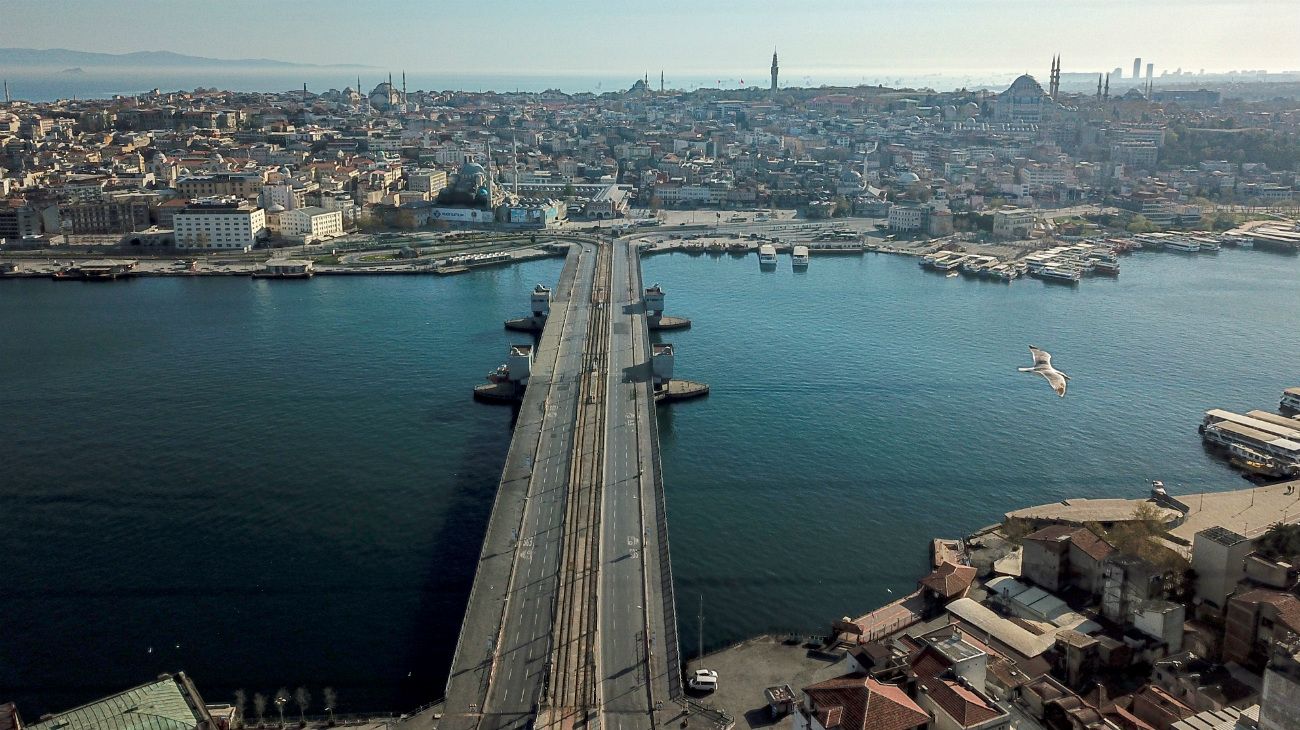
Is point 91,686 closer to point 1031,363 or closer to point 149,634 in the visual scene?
point 149,634

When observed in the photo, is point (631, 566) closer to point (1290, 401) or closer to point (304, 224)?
point (1290, 401)

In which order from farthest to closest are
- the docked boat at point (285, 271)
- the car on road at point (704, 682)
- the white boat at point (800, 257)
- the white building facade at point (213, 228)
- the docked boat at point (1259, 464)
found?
the white building facade at point (213, 228)
the white boat at point (800, 257)
the docked boat at point (285, 271)
the docked boat at point (1259, 464)
the car on road at point (704, 682)

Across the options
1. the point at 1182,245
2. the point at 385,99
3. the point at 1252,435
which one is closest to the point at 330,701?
the point at 1252,435

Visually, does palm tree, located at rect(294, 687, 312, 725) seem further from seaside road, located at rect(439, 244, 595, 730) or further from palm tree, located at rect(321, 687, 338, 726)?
seaside road, located at rect(439, 244, 595, 730)

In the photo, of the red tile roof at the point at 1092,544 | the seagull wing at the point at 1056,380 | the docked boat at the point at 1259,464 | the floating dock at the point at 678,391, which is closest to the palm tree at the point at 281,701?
the red tile roof at the point at 1092,544

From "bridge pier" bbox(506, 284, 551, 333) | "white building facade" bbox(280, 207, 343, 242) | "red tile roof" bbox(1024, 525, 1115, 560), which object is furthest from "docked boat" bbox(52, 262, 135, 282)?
"red tile roof" bbox(1024, 525, 1115, 560)

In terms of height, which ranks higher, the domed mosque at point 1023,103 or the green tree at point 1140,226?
the domed mosque at point 1023,103

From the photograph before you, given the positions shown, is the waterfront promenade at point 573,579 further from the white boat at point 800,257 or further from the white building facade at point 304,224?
the white building facade at point 304,224
